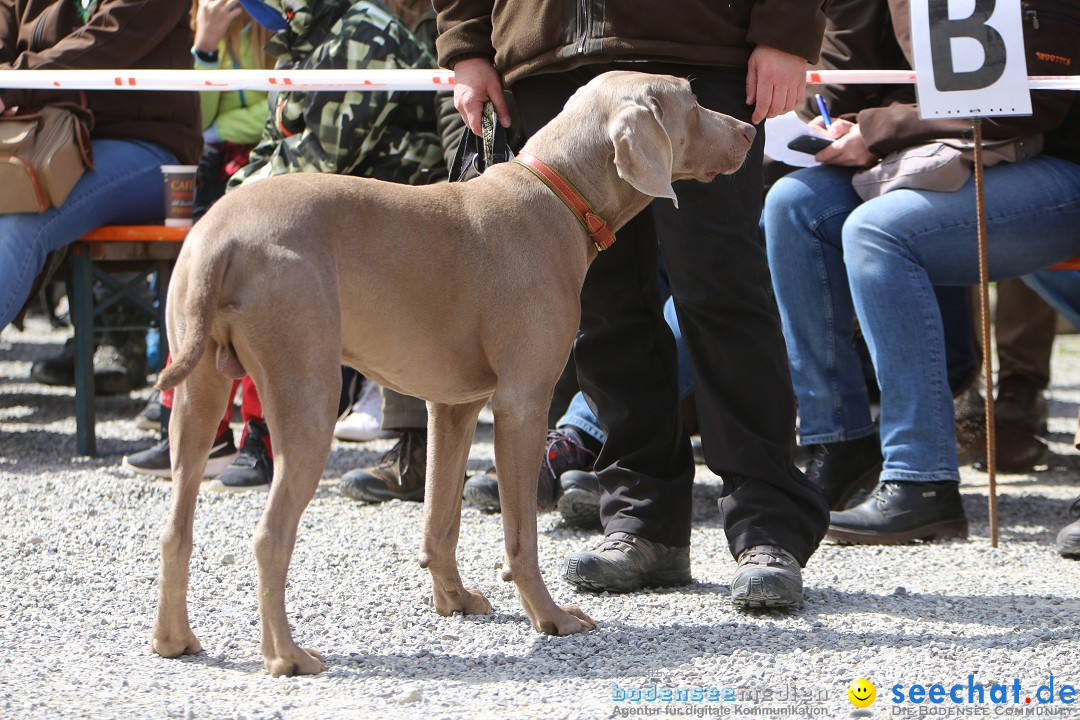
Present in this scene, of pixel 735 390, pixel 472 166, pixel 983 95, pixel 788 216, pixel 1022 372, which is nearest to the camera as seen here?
pixel 735 390

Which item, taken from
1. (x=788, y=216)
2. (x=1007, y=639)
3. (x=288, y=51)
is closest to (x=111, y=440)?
(x=288, y=51)

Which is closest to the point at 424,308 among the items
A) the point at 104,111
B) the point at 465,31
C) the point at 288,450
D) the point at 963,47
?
the point at 288,450

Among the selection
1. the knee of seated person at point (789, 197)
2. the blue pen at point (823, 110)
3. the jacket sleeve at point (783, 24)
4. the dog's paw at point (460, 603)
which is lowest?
the dog's paw at point (460, 603)

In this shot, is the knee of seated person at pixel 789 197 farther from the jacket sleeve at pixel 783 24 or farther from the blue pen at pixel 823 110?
the jacket sleeve at pixel 783 24

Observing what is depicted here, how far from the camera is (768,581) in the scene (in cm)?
348

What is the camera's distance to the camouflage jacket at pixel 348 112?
5.38m

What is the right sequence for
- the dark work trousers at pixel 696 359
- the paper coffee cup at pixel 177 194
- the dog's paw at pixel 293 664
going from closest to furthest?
the dog's paw at pixel 293 664, the dark work trousers at pixel 696 359, the paper coffee cup at pixel 177 194

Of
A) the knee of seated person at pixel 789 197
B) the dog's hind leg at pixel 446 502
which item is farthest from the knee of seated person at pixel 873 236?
the dog's hind leg at pixel 446 502

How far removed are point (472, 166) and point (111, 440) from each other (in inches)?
136

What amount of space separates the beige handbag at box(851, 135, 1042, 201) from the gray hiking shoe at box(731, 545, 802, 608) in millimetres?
1794

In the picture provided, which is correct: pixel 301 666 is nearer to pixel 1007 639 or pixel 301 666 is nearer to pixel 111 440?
pixel 1007 639

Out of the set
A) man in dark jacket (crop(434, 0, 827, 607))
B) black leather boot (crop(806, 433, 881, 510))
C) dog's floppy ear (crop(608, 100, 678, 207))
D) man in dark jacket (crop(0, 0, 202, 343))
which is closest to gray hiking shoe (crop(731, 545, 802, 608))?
man in dark jacket (crop(434, 0, 827, 607))

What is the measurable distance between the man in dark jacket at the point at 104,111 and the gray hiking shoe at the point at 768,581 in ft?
12.7

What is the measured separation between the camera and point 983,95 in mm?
4395
